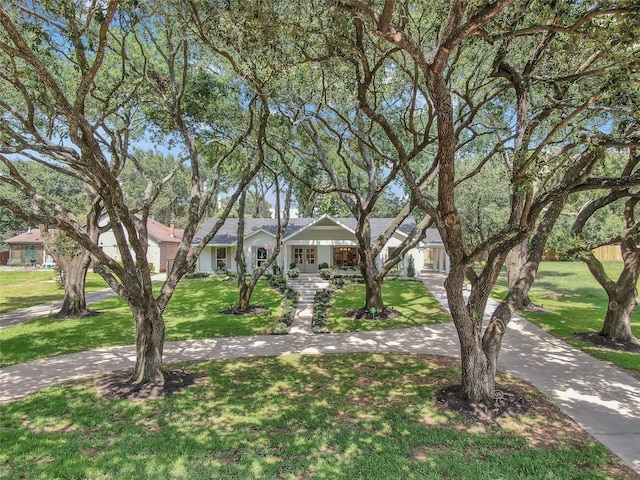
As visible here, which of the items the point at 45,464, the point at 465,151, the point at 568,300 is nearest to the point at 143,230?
the point at 45,464

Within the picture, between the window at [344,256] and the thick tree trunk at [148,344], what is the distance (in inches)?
822

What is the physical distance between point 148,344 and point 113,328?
624 centimetres

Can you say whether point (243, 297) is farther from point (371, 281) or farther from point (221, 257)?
point (221, 257)

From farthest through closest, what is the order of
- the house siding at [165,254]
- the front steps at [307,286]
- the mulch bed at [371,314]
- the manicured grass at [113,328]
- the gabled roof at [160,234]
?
the house siding at [165,254] → the gabled roof at [160,234] → the front steps at [307,286] → the mulch bed at [371,314] → the manicured grass at [113,328]

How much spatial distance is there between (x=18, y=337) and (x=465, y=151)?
16111 millimetres

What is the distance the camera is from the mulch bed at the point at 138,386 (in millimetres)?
6449

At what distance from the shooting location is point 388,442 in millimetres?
4832

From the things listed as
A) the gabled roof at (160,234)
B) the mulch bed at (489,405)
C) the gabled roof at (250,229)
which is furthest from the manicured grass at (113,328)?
the gabled roof at (160,234)

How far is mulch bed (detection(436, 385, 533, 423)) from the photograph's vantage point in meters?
5.68

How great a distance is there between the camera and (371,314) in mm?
13523

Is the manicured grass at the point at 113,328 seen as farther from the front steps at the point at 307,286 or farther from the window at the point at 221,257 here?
the window at the point at 221,257

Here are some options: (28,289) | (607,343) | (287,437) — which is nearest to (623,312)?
(607,343)

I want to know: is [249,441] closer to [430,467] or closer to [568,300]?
[430,467]

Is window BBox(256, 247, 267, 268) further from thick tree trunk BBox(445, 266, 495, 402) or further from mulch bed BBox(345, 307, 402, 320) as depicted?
thick tree trunk BBox(445, 266, 495, 402)
